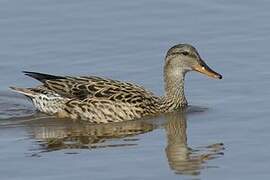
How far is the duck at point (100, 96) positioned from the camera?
15531 millimetres

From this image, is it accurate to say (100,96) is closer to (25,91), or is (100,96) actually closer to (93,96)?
(93,96)

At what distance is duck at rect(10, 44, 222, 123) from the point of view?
51.0 feet

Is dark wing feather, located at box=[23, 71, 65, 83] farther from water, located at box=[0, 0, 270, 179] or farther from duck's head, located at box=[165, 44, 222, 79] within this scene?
duck's head, located at box=[165, 44, 222, 79]

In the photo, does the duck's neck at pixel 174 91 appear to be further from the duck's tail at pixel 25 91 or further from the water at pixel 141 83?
the duck's tail at pixel 25 91

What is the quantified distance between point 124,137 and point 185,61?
2031 millimetres

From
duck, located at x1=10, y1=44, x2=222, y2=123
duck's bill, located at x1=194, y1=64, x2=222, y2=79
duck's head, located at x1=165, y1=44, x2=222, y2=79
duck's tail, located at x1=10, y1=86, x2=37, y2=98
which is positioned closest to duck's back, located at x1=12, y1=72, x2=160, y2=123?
duck, located at x1=10, y1=44, x2=222, y2=123

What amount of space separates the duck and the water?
0.79ft

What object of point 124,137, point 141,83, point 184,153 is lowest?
point 184,153

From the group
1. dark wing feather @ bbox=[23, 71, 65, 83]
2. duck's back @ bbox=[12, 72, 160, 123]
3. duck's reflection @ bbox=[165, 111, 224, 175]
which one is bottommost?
duck's reflection @ bbox=[165, 111, 224, 175]

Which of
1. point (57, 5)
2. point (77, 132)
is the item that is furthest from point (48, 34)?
point (77, 132)

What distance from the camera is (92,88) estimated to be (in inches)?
617

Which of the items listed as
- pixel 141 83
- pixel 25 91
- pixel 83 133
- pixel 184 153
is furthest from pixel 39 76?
pixel 184 153

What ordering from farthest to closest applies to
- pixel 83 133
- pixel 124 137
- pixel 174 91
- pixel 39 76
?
pixel 174 91 < pixel 39 76 < pixel 83 133 < pixel 124 137

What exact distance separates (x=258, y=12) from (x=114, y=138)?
564 centimetres
